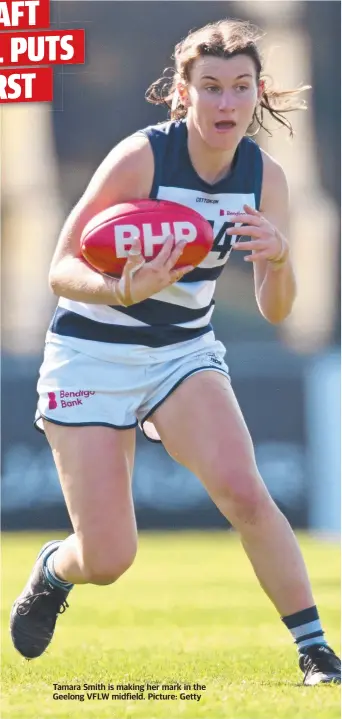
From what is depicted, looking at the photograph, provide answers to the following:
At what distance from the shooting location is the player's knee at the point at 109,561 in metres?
3.11

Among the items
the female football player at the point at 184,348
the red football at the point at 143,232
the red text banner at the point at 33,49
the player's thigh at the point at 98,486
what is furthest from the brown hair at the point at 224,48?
the player's thigh at the point at 98,486

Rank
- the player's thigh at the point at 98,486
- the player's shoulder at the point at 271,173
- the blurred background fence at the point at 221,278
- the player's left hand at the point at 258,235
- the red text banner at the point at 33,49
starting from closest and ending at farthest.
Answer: the player's left hand at the point at 258,235, the player's thigh at the point at 98,486, the player's shoulder at the point at 271,173, the red text banner at the point at 33,49, the blurred background fence at the point at 221,278

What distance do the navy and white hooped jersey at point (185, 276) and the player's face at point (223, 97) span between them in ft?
0.39

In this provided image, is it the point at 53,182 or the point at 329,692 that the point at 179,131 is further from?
the point at 53,182

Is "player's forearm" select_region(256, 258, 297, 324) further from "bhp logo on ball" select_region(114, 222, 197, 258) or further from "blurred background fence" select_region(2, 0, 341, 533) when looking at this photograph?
"blurred background fence" select_region(2, 0, 341, 533)

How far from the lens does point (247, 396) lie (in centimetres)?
849

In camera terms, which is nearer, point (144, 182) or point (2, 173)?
point (144, 182)

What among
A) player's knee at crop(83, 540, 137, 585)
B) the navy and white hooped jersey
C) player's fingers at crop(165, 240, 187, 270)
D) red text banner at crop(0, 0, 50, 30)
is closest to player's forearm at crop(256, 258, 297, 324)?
the navy and white hooped jersey

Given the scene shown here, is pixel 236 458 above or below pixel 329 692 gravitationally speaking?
above

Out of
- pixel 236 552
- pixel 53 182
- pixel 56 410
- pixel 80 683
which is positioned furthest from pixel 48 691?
pixel 53 182

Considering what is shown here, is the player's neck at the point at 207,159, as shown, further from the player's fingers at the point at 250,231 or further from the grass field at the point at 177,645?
the grass field at the point at 177,645

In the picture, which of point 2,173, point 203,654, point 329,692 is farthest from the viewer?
point 2,173

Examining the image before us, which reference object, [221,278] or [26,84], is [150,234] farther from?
[221,278]

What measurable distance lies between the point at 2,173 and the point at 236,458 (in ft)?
22.3
